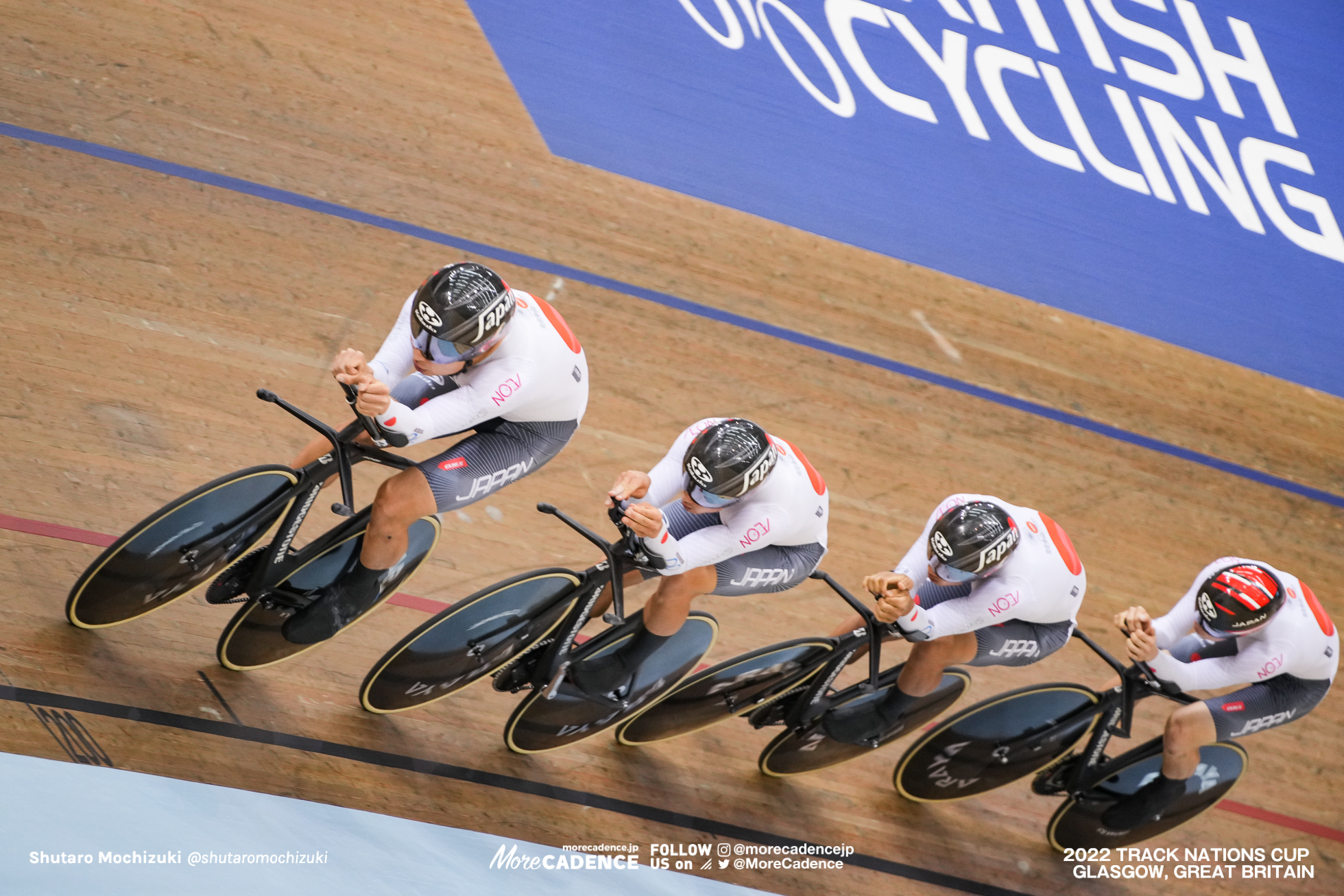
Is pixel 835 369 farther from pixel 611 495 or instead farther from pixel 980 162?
pixel 611 495

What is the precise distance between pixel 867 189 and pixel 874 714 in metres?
3.27

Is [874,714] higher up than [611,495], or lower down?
lower down

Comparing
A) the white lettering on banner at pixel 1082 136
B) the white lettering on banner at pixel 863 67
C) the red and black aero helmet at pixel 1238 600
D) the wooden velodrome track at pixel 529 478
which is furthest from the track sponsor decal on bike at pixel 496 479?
the white lettering on banner at pixel 1082 136

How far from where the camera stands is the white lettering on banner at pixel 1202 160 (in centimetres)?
667

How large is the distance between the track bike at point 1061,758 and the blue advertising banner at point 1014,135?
2728 mm

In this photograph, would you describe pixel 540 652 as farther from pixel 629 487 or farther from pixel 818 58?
pixel 818 58

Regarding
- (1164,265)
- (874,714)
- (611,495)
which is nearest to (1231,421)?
(1164,265)

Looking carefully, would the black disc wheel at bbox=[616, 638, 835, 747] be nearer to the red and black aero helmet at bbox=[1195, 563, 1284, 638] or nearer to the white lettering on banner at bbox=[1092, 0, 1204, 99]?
the red and black aero helmet at bbox=[1195, 563, 1284, 638]

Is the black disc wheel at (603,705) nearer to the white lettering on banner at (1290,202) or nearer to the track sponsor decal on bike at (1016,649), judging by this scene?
the track sponsor decal on bike at (1016,649)

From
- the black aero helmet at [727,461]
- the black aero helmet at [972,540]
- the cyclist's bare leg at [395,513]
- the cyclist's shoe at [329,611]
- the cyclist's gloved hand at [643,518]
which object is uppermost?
the black aero helmet at [727,461]

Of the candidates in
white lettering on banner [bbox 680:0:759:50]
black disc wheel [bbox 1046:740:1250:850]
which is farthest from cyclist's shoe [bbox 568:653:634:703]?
white lettering on banner [bbox 680:0:759:50]

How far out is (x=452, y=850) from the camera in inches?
126

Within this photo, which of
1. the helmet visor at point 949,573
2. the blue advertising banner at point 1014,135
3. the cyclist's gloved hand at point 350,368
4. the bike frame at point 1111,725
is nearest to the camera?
the cyclist's gloved hand at point 350,368

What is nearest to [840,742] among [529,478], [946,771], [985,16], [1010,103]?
[946,771]
